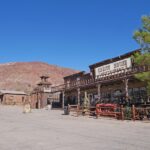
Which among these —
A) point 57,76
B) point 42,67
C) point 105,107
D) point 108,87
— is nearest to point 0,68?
point 42,67

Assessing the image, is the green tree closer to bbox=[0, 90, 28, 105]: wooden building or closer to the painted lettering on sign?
the painted lettering on sign

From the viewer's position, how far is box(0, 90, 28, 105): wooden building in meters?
64.7

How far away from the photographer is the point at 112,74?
3381 cm

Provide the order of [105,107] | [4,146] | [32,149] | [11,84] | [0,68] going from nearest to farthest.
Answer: [32,149]
[4,146]
[105,107]
[11,84]
[0,68]

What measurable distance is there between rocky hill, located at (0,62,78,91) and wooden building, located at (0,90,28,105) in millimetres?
46872

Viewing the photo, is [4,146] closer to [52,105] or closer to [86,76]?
[86,76]

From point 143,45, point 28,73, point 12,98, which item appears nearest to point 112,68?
point 143,45

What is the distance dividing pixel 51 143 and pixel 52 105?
37972 mm

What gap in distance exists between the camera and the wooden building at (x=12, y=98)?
6469 centimetres

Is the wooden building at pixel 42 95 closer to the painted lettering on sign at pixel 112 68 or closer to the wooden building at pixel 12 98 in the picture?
the wooden building at pixel 12 98

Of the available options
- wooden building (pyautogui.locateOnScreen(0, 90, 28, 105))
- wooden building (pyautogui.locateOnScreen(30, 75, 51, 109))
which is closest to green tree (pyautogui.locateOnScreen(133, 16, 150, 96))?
wooden building (pyautogui.locateOnScreen(30, 75, 51, 109))

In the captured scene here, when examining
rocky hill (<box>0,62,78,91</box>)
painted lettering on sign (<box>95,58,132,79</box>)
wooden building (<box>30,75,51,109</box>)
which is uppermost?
rocky hill (<box>0,62,78,91</box>)

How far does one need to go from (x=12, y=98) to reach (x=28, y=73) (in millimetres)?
78028

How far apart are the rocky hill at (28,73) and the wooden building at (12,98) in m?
46.9
